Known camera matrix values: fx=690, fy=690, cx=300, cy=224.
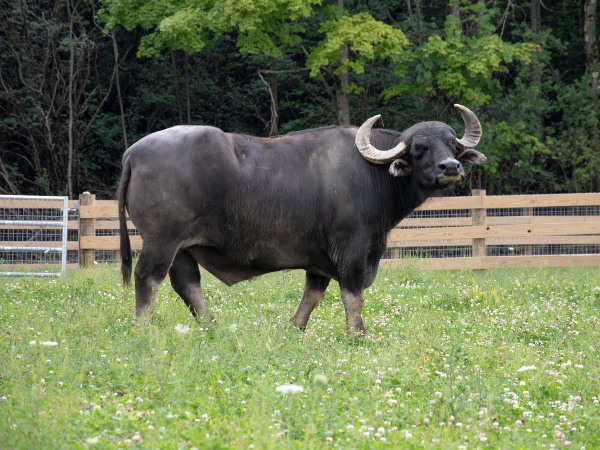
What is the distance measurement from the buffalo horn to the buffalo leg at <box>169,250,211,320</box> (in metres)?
2.15

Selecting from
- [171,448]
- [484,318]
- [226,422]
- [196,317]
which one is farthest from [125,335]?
[484,318]

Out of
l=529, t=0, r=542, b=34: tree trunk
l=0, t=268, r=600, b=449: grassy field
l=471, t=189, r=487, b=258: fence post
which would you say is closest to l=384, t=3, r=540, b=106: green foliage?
l=529, t=0, r=542, b=34: tree trunk

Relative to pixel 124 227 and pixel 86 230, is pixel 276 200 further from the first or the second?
pixel 86 230

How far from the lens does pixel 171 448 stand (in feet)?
11.8

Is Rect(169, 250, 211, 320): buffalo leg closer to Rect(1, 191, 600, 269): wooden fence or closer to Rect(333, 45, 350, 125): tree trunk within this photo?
Rect(1, 191, 600, 269): wooden fence

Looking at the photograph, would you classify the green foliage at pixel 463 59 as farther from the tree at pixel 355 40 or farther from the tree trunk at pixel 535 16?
the tree trunk at pixel 535 16

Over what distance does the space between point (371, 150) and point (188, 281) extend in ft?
7.84

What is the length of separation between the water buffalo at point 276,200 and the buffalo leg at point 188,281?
0.01 meters

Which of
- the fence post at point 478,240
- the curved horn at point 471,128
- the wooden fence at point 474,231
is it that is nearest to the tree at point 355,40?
the wooden fence at point 474,231

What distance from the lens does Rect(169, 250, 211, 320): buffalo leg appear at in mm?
7293

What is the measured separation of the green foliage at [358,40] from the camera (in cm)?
1777

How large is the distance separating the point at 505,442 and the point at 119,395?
251 cm

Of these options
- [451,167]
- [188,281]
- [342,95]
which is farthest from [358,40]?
[188,281]

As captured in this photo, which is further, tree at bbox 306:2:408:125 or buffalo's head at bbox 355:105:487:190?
tree at bbox 306:2:408:125
